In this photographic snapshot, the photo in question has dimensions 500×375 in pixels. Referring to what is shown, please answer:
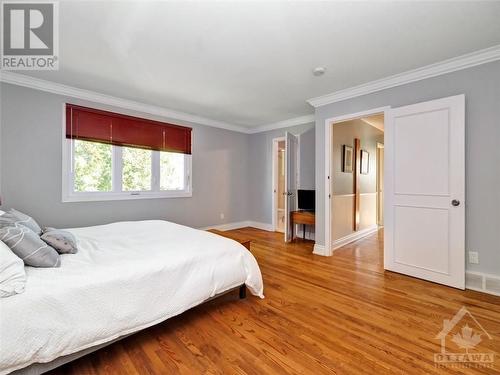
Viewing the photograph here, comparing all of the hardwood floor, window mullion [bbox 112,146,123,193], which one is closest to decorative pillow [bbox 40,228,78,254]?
the hardwood floor

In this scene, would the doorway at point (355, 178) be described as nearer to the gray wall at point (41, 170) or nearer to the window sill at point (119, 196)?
the window sill at point (119, 196)

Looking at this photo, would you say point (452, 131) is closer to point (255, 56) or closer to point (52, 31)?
point (255, 56)

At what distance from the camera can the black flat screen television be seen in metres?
4.40

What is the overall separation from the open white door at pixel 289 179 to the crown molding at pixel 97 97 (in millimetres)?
1682

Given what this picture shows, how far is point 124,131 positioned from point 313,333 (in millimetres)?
3733

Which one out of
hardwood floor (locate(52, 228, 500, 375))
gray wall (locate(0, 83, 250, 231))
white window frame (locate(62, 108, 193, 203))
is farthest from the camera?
white window frame (locate(62, 108, 193, 203))

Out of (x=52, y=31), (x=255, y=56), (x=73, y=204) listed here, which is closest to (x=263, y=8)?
(x=255, y=56)

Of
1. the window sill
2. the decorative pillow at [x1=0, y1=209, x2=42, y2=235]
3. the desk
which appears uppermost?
the window sill

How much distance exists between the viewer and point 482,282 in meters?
2.39

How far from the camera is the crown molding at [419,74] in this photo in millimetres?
2322

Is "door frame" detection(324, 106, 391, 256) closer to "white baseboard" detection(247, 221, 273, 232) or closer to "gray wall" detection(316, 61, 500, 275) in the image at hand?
"gray wall" detection(316, 61, 500, 275)

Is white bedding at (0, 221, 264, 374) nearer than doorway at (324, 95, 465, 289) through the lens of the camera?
Yes

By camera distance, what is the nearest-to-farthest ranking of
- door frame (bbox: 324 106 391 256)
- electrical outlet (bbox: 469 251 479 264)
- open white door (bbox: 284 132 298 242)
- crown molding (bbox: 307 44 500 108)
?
crown molding (bbox: 307 44 500 108) → electrical outlet (bbox: 469 251 479 264) → door frame (bbox: 324 106 391 256) → open white door (bbox: 284 132 298 242)

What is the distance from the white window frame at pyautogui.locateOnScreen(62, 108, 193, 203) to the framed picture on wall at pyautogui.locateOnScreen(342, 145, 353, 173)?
2929 mm
